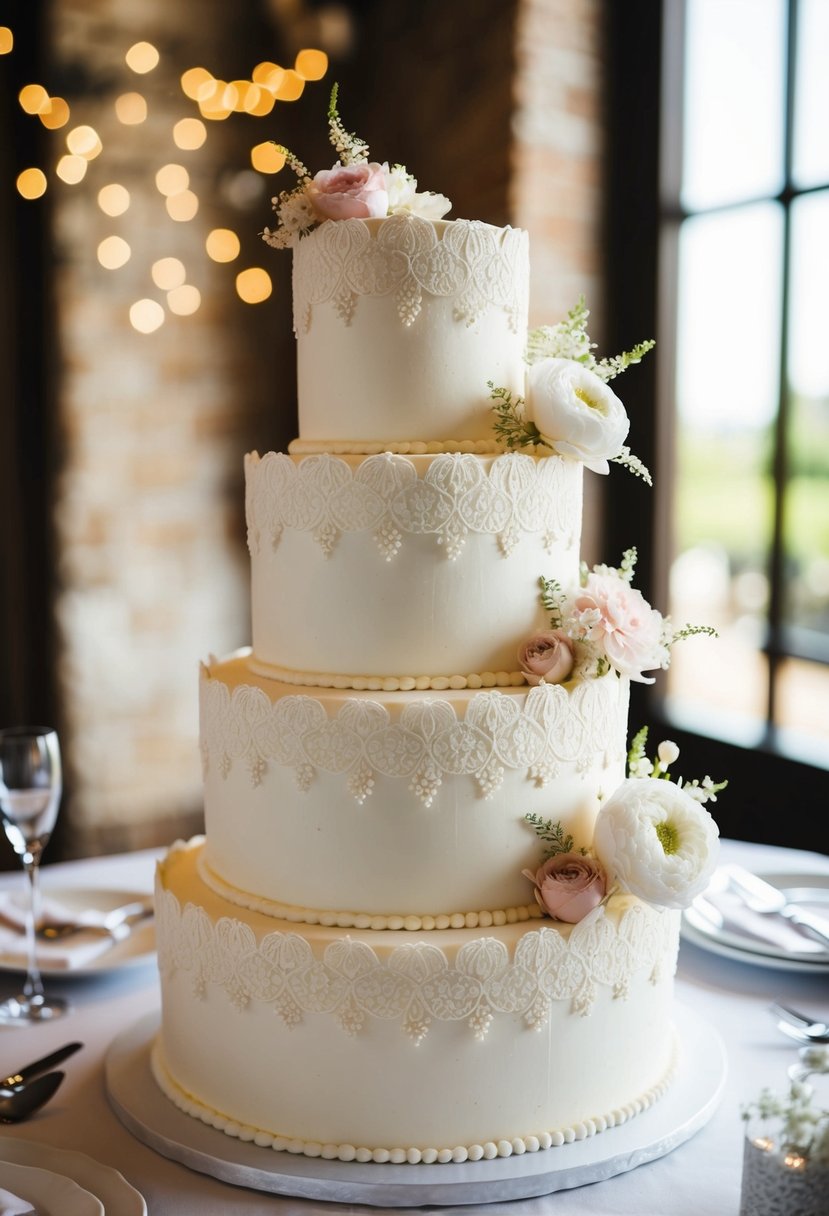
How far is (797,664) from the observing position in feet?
12.5

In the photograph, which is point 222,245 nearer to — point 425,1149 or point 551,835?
point 551,835

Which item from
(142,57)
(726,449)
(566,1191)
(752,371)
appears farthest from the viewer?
(142,57)

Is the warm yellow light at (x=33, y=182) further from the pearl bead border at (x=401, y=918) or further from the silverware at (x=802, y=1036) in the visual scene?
the silverware at (x=802, y=1036)

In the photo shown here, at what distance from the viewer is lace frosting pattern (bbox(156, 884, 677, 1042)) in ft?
5.16

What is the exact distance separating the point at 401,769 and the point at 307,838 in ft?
0.61

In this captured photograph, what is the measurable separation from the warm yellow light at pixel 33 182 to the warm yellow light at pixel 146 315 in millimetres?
517

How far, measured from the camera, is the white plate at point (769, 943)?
206cm

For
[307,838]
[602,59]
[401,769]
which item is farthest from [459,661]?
[602,59]

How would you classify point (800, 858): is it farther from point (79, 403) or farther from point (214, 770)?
point (79, 403)

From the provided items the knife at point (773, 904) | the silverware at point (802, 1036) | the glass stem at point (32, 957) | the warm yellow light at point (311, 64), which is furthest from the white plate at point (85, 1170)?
the warm yellow light at point (311, 64)

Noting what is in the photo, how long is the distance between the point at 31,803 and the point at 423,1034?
2.84 ft

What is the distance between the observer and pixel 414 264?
68.9 inches

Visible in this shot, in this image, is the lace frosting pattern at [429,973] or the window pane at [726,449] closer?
the lace frosting pattern at [429,973]

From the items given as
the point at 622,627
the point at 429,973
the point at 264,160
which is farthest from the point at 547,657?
the point at 264,160
